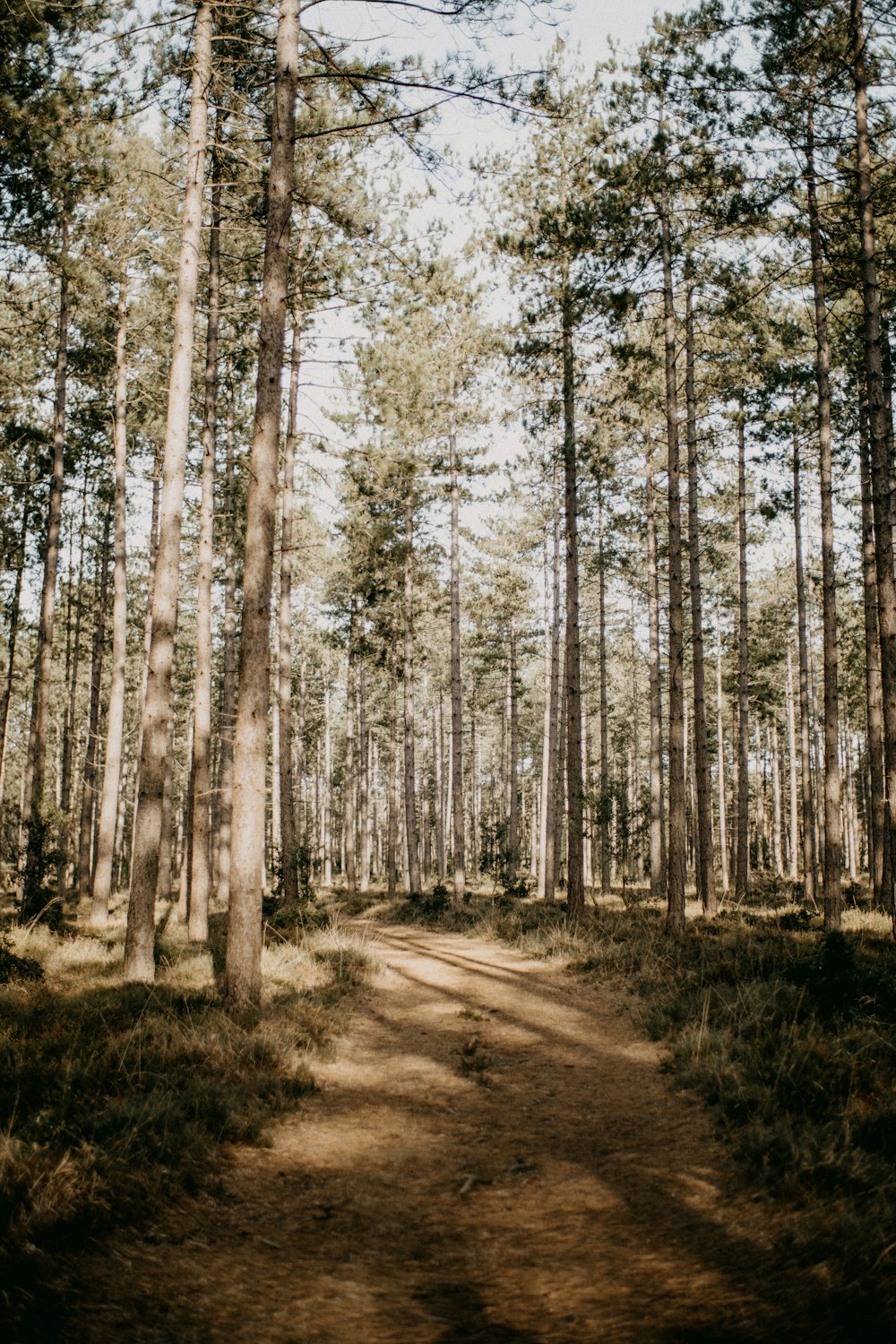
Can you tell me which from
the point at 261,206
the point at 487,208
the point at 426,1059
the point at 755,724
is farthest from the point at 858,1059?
the point at 755,724

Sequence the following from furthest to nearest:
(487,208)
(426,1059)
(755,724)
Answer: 1. (755,724)
2. (487,208)
3. (426,1059)

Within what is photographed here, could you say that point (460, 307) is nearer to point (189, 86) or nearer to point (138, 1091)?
point (189, 86)

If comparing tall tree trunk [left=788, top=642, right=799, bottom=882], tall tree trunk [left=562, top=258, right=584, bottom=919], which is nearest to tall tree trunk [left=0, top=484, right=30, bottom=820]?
tall tree trunk [left=562, top=258, right=584, bottom=919]

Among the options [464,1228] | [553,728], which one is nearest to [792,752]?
[553,728]

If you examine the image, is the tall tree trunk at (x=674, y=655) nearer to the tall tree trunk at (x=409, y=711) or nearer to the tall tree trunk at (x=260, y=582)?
the tall tree trunk at (x=260, y=582)

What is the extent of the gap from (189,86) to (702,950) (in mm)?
13113

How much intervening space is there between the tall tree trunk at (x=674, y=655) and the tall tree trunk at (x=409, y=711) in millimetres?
9461

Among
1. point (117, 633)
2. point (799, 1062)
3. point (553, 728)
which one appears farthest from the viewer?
point (553, 728)

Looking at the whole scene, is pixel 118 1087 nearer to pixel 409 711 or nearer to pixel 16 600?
pixel 409 711

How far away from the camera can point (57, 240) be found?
13.9 m

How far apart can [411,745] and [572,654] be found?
844cm

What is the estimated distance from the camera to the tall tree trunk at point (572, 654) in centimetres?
1356

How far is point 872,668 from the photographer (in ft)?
54.8

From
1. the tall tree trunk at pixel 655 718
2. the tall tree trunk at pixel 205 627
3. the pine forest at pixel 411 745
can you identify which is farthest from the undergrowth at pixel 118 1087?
the tall tree trunk at pixel 655 718
